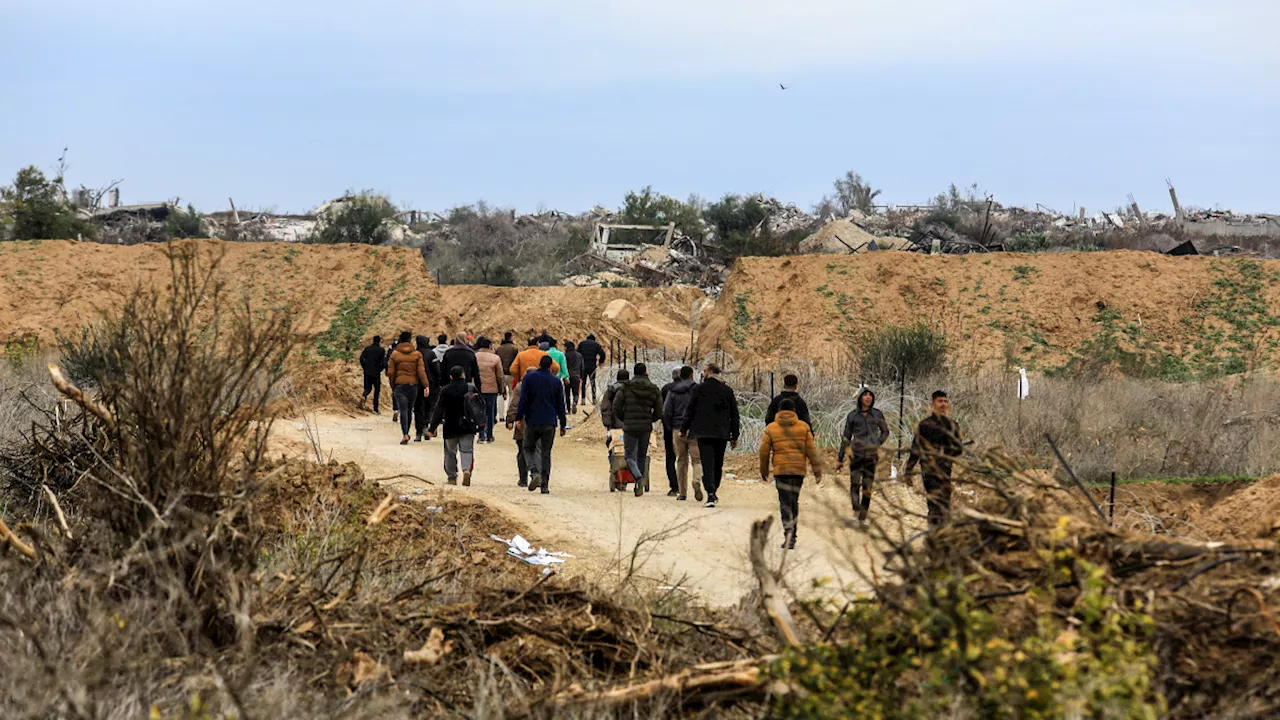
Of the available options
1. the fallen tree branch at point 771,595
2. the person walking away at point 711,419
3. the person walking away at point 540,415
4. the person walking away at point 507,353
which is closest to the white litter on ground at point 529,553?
the person walking away at point 711,419

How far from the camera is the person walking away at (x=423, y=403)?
65.8ft

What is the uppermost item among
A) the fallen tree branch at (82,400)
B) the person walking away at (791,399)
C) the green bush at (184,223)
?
the green bush at (184,223)

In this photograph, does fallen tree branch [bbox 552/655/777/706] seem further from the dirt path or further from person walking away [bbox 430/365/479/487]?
A: person walking away [bbox 430/365/479/487]

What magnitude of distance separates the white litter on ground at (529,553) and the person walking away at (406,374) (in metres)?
6.80

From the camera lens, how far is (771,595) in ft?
23.2

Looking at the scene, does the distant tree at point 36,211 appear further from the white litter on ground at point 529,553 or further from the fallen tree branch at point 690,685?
the fallen tree branch at point 690,685

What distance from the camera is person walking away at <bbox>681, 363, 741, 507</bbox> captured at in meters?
14.6

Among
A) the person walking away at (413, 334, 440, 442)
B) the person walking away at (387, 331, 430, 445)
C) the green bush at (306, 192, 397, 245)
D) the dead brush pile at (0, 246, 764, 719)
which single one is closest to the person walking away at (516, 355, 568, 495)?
the person walking away at (387, 331, 430, 445)

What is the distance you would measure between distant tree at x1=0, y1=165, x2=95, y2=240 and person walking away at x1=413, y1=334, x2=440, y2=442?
37023mm

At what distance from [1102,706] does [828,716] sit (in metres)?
1.14

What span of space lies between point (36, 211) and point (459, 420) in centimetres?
4361

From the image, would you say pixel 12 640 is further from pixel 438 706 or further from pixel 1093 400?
pixel 1093 400

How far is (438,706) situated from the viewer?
6855 mm

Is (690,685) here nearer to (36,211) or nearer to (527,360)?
(527,360)
